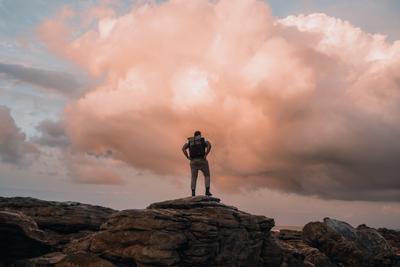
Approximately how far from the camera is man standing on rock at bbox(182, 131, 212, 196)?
31.1 metres

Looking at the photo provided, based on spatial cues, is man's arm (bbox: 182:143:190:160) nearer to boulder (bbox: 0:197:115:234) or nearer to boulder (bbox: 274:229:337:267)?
boulder (bbox: 0:197:115:234)

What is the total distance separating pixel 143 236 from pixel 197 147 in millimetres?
7998

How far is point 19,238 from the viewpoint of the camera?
2691 cm

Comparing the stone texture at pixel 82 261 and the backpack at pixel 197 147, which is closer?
the stone texture at pixel 82 261

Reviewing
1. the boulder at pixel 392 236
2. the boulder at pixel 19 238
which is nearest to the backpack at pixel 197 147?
the boulder at pixel 19 238

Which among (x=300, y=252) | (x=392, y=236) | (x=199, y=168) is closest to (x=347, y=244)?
(x=300, y=252)

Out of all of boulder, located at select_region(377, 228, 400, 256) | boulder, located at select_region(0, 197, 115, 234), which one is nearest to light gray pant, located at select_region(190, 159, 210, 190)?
boulder, located at select_region(0, 197, 115, 234)

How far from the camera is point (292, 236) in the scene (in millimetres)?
44562

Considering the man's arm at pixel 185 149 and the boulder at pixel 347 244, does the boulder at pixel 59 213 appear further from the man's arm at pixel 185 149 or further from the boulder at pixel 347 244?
the boulder at pixel 347 244

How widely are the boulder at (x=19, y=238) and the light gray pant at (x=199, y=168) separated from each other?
34.2ft

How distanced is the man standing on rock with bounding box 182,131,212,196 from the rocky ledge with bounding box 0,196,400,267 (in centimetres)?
189

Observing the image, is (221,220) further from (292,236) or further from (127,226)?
(292,236)

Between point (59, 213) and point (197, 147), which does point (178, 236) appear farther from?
point (59, 213)

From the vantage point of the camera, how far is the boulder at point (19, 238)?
26.1 m
